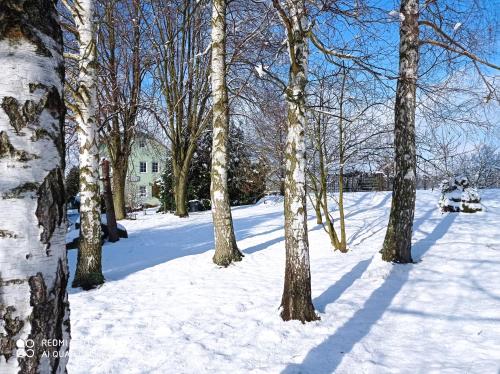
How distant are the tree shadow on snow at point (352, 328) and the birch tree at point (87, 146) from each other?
3714 mm

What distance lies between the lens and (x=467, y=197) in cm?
Result: 998

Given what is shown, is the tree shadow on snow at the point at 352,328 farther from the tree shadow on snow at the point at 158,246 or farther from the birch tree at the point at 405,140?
the tree shadow on snow at the point at 158,246

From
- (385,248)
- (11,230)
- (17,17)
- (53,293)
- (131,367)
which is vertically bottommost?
(131,367)

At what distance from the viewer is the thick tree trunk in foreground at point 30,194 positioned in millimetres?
1133

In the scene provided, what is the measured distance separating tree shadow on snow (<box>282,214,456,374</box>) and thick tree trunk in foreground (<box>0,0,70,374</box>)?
2450 millimetres

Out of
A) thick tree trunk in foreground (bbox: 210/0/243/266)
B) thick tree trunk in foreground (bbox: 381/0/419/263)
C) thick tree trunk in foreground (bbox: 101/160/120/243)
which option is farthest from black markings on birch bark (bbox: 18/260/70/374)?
thick tree trunk in foreground (bbox: 101/160/120/243)

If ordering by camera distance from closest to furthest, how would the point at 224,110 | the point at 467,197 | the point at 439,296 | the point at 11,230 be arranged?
the point at 11,230
the point at 439,296
the point at 224,110
the point at 467,197

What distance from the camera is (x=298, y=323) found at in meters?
4.02

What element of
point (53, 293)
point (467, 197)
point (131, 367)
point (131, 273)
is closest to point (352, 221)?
point (467, 197)

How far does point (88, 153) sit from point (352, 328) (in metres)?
4.67

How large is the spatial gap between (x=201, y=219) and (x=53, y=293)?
12619 mm

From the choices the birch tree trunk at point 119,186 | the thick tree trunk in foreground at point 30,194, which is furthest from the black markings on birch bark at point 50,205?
the birch tree trunk at point 119,186

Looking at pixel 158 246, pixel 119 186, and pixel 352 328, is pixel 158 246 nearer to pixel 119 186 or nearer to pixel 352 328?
pixel 352 328

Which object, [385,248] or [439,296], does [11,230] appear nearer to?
[439,296]
